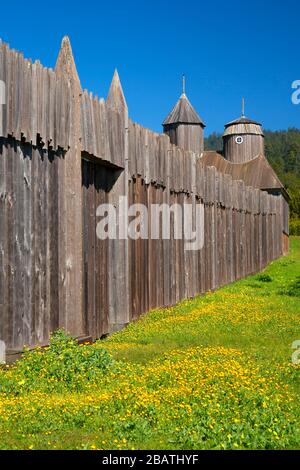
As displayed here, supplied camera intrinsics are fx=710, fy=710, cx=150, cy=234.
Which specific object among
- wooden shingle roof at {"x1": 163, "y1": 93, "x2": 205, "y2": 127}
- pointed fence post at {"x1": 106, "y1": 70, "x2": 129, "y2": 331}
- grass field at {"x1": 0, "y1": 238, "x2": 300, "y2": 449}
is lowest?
grass field at {"x1": 0, "y1": 238, "x2": 300, "y2": 449}

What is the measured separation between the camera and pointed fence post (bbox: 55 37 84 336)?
8.97 meters

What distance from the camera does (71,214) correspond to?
362 inches

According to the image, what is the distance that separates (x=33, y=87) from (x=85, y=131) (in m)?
1.54

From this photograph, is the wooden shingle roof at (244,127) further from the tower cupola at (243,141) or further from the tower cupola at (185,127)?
the tower cupola at (185,127)

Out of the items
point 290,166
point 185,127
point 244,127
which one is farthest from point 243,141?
point 290,166

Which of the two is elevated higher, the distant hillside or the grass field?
the distant hillside

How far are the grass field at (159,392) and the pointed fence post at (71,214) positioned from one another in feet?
2.26

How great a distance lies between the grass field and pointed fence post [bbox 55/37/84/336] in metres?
0.69

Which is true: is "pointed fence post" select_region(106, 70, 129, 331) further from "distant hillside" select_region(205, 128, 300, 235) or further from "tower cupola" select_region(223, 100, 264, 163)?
"distant hillside" select_region(205, 128, 300, 235)

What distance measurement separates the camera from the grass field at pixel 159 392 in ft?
16.7

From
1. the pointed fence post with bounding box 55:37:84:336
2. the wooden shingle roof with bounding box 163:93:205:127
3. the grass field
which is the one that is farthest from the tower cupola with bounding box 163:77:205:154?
the pointed fence post with bounding box 55:37:84:336

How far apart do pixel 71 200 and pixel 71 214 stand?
181 millimetres

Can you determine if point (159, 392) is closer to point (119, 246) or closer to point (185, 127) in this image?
point (119, 246)

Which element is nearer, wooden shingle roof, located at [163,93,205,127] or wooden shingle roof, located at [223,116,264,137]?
wooden shingle roof, located at [163,93,205,127]
